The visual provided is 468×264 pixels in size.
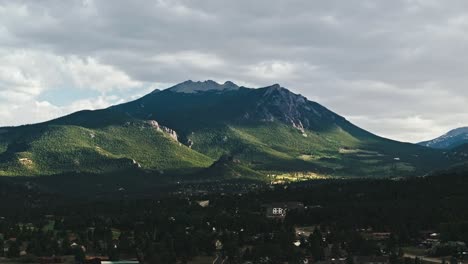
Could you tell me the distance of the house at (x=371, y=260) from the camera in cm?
14112

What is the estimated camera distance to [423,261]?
14300 centimetres

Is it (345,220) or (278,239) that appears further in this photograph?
(345,220)

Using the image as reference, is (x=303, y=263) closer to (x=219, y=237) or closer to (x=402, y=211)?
(x=219, y=237)

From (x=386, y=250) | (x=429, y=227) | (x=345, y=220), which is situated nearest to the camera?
(x=386, y=250)

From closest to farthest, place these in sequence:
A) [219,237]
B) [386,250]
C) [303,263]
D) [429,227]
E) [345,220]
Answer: [303,263] → [386,250] → [219,237] → [429,227] → [345,220]

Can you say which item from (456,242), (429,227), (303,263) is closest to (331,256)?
(303,263)

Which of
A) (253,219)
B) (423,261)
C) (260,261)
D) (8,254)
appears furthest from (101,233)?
(423,261)

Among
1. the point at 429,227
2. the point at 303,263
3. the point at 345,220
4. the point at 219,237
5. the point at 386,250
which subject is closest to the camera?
the point at 303,263

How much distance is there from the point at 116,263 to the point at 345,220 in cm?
7642

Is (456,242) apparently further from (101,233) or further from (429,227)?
(101,233)

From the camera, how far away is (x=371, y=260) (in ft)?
467

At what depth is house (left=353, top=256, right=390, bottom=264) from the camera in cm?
14112

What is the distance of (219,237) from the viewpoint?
171 meters

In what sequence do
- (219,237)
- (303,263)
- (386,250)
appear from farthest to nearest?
1. (219,237)
2. (386,250)
3. (303,263)
